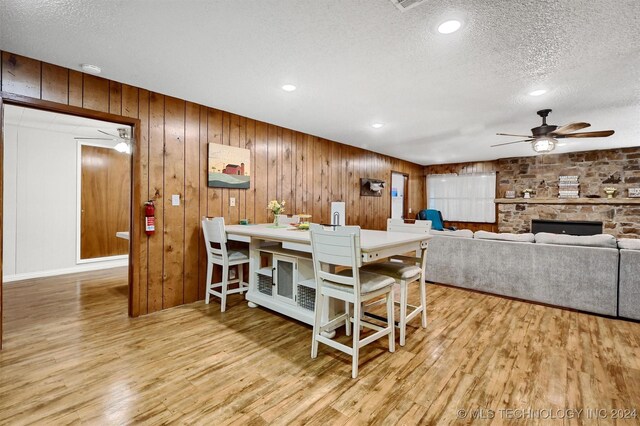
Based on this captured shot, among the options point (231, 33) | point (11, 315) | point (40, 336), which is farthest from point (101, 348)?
point (231, 33)

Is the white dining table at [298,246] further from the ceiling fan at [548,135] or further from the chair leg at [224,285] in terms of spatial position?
the ceiling fan at [548,135]

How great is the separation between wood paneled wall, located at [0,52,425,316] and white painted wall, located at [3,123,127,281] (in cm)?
283

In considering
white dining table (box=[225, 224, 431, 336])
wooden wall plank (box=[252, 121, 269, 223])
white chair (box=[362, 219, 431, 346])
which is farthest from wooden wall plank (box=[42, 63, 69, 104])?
white chair (box=[362, 219, 431, 346])

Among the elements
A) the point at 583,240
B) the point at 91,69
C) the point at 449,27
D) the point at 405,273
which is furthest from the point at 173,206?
the point at 583,240

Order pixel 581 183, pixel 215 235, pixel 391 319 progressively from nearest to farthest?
pixel 391 319
pixel 215 235
pixel 581 183

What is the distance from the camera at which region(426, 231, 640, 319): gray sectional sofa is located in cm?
310

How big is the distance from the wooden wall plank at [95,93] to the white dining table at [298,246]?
5.64 feet

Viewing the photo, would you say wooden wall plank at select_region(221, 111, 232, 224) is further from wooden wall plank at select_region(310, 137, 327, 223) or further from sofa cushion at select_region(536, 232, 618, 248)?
sofa cushion at select_region(536, 232, 618, 248)

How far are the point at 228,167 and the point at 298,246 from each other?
6.20 feet

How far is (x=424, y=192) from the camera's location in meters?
9.11

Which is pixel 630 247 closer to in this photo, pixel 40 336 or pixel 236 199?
pixel 236 199

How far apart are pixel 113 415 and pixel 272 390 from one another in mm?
887

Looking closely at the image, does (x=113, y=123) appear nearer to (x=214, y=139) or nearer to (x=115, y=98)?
(x=115, y=98)

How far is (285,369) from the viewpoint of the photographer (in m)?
2.12
